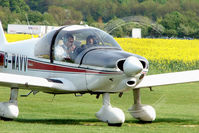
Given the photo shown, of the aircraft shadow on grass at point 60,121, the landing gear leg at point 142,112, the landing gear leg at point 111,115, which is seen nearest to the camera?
the landing gear leg at point 111,115

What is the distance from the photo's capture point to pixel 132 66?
9.87 m

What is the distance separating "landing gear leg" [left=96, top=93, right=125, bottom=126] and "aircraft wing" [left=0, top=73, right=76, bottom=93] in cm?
77

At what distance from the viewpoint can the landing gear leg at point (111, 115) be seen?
1044cm

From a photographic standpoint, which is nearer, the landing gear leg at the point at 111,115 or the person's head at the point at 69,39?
the landing gear leg at the point at 111,115

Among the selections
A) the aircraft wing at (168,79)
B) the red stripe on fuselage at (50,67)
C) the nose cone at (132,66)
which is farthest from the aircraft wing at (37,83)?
the aircraft wing at (168,79)

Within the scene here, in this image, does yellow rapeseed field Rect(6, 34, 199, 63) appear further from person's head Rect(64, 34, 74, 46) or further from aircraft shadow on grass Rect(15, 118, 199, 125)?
person's head Rect(64, 34, 74, 46)

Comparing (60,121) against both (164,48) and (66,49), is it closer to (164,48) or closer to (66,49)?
(66,49)

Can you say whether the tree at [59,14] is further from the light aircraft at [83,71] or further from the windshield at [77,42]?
the windshield at [77,42]

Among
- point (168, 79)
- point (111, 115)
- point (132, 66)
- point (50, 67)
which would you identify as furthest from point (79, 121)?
point (132, 66)

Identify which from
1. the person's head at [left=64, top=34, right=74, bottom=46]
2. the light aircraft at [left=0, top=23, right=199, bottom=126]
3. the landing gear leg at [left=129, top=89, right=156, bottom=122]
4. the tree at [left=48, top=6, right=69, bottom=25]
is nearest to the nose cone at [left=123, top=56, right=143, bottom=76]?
the light aircraft at [left=0, top=23, right=199, bottom=126]

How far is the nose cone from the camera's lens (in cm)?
987

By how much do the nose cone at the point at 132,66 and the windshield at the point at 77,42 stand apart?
3.92 feet

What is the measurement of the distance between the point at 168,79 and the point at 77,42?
91.0 inches

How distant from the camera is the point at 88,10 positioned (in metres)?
35.0
